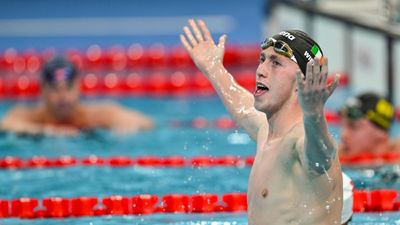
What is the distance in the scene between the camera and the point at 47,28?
1253 cm

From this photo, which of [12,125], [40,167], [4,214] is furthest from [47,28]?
[4,214]

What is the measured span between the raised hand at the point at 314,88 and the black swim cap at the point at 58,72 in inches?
163

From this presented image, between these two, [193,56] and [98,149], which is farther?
[98,149]

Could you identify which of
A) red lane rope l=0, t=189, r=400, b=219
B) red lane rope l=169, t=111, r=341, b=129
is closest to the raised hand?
red lane rope l=0, t=189, r=400, b=219

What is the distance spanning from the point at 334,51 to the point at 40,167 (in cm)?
397

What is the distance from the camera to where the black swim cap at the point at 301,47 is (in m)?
3.26

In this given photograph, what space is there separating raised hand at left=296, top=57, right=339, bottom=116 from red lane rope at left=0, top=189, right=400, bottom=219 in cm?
159

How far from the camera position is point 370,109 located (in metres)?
5.71

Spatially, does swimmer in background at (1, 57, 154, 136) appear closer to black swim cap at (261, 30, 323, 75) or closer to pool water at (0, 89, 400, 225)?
pool water at (0, 89, 400, 225)

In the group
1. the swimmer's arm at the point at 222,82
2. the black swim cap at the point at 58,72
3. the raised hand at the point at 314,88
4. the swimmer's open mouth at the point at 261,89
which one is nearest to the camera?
the raised hand at the point at 314,88

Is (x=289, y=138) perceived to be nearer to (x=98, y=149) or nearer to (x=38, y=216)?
(x=38, y=216)

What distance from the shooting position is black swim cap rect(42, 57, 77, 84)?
6875mm

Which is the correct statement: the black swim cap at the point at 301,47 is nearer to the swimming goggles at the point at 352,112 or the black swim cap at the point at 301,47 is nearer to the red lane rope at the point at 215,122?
the swimming goggles at the point at 352,112

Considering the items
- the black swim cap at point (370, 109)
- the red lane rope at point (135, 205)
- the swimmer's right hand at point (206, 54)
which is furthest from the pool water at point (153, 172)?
the swimmer's right hand at point (206, 54)
